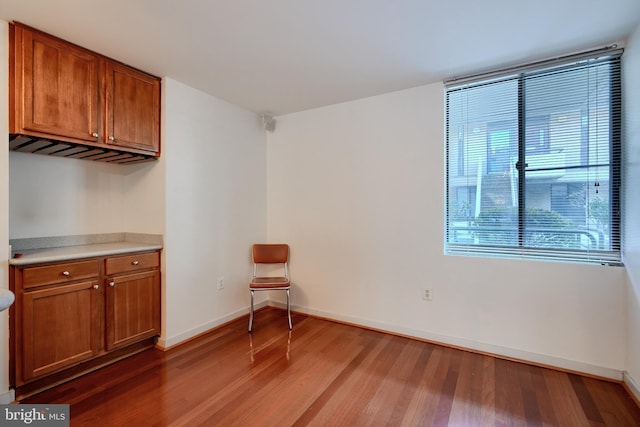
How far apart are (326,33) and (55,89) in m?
1.88

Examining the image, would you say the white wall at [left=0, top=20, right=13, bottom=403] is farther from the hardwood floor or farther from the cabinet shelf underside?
the hardwood floor

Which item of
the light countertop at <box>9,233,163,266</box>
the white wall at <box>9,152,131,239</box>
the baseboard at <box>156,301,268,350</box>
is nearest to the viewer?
the light countertop at <box>9,233,163,266</box>

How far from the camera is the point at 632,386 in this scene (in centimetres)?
192

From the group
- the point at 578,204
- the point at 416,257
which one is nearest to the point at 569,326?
the point at 578,204

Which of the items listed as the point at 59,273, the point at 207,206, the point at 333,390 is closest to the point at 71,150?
the point at 59,273

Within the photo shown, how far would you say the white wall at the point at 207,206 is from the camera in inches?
105

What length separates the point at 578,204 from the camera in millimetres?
2242

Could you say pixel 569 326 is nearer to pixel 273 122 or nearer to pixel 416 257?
pixel 416 257

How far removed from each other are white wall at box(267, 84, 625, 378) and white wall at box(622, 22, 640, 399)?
12 cm

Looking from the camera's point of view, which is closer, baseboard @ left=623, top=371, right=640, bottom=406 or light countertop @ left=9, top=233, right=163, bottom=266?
baseboard @ left=623, top=371, right=640, bottom=406

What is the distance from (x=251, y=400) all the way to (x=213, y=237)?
65.0 inches

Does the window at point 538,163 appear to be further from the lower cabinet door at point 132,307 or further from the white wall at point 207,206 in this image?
the lower cabinet door at point 132,307

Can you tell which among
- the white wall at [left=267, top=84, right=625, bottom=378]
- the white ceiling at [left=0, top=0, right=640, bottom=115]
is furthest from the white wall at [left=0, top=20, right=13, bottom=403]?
the white wall at [left=267, top=84, right=625, bottom=378]

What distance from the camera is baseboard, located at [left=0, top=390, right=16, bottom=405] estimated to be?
1.76 meters
